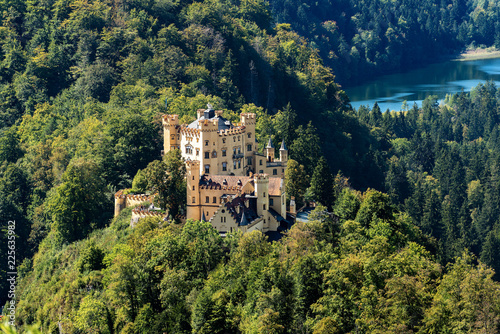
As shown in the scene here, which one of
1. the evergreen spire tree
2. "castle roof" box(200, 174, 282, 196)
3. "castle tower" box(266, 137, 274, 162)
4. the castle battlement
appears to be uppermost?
the castle battlement

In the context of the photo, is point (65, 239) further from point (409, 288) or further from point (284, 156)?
point (409, 288)

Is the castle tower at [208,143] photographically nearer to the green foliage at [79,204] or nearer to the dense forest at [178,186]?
the dense forest at [178,186]

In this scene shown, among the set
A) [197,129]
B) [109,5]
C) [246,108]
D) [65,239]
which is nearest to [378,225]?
[197,129]

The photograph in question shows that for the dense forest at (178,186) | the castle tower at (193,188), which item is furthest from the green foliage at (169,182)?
the castle tower at (193,188)

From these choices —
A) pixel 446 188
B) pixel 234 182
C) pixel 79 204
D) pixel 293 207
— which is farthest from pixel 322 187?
pixel 446 188

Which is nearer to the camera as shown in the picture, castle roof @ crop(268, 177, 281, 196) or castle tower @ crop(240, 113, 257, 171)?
castle roof @ crop(268, 177, 281, 196)

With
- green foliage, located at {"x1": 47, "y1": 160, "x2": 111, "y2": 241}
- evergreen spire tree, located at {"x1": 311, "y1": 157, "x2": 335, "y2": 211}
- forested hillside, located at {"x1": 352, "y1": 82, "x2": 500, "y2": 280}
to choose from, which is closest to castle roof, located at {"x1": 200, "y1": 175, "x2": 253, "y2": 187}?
evergreen spire tree, located at {"x1": 311, "y1": 157, "x2": 335, "y2": 211}

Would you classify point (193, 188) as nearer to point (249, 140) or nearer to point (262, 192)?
point (262, 192)

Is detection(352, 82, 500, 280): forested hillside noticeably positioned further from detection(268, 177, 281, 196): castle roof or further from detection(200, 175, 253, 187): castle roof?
detection(200, 175, 253, 187): castle roof
